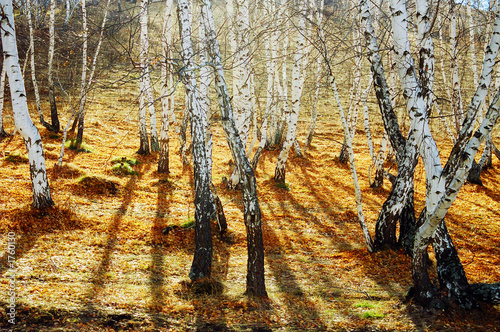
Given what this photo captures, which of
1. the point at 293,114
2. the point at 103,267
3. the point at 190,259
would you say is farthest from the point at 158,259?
the point at 293,114

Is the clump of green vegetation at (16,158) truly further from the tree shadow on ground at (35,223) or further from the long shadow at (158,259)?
the tree shadow on ground at (35,223)

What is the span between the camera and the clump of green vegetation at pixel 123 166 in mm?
13273

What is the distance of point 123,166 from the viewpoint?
1355 centimetres

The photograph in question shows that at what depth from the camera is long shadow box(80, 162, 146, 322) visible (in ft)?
16.3

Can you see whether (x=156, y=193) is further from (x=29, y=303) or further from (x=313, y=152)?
(x=313, y=152)

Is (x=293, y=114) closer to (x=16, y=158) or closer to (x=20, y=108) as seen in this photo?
(x=20, y=108)

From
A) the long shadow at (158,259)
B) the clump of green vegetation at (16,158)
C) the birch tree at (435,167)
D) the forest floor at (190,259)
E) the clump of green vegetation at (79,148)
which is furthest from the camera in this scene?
the clump of green vegetation at (79,148)

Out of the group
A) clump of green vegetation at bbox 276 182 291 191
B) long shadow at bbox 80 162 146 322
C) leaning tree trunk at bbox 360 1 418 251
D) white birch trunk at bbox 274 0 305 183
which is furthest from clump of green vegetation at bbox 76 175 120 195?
leaning tree trunk at bbox 360 1 418 251

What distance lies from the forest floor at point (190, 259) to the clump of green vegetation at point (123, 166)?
10.0 inches

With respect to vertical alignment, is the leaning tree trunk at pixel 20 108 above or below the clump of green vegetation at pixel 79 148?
above

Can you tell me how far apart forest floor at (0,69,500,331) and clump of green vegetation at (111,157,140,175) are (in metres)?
0.25

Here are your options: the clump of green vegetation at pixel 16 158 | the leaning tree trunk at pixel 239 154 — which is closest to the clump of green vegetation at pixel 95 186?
the clump of green vegetation at pixel 16 158

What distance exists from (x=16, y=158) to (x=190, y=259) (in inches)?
343

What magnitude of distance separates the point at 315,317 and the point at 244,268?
86.6 inches
